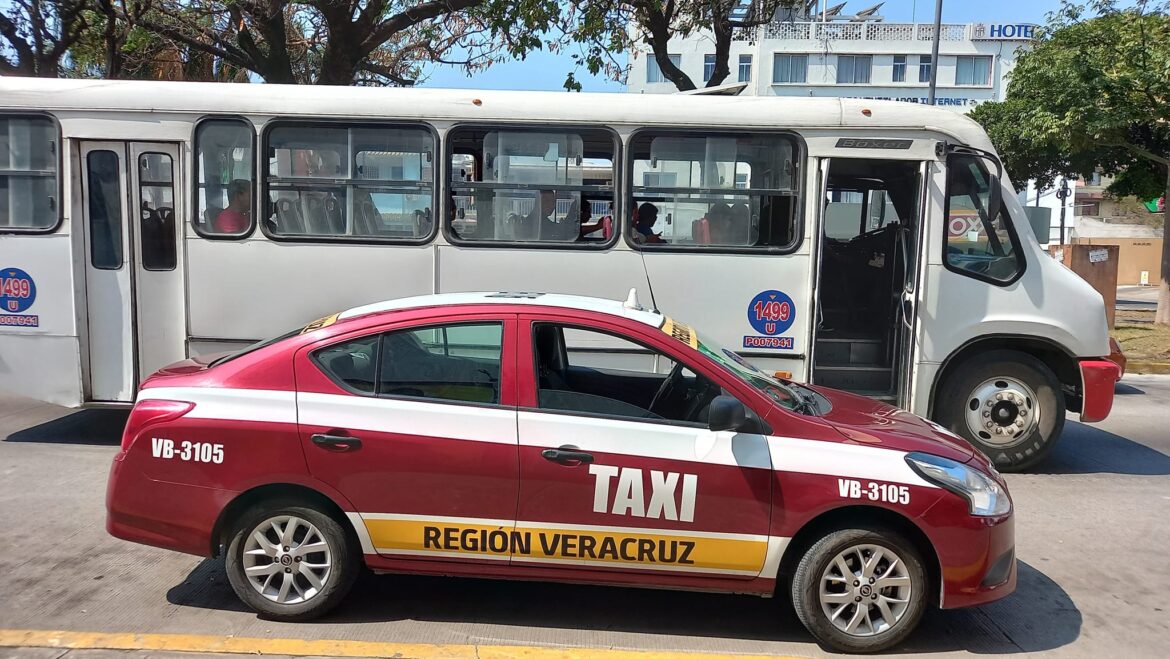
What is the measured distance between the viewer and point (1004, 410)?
7.00 m

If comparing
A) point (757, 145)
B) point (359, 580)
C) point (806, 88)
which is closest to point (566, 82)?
point (757, 145)

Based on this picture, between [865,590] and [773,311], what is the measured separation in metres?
3.49

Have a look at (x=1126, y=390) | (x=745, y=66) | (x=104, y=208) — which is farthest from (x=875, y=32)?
(x=104, y=208)

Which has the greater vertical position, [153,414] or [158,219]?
[158,219]

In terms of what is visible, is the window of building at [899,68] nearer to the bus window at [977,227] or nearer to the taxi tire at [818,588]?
the bus window at [977,227]

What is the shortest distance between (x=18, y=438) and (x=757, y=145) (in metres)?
6.76

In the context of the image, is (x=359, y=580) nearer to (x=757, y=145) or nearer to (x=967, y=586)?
(x=967, y=586)

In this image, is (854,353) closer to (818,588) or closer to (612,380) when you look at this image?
(612,380)

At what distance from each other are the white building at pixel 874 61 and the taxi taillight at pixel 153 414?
48.4m

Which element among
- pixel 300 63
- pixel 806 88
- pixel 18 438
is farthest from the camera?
pixel 806 88

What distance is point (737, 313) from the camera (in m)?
7.09

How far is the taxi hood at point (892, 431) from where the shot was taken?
397cm

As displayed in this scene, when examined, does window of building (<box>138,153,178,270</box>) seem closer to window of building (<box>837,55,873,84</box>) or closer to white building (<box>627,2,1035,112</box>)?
white building (<box>627,2,1035,112</box>)

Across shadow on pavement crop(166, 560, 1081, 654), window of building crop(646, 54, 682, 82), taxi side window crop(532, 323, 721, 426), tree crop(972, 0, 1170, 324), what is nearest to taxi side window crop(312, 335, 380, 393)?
taxi side window crop(532, 323, 721, 426)
